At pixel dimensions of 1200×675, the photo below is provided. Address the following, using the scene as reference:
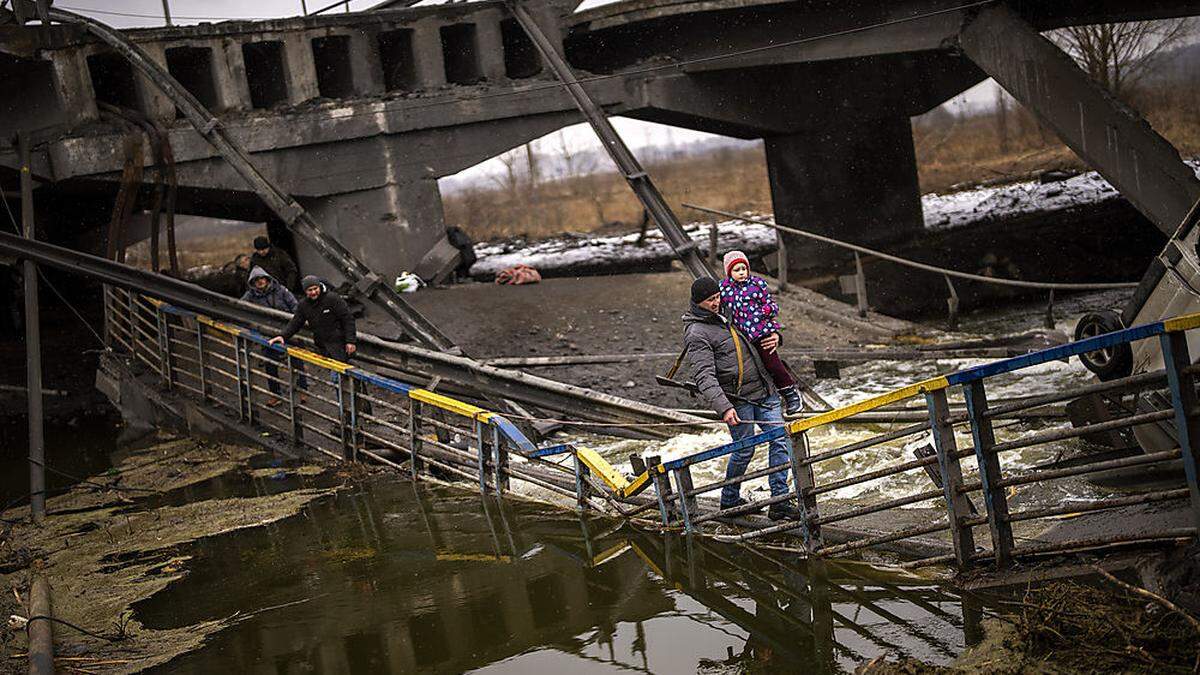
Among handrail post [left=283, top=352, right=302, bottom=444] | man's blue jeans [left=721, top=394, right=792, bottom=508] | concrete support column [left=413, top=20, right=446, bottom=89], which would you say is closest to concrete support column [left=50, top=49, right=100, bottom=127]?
concrete support column [left=413, top=20, right=446, bottom=89]

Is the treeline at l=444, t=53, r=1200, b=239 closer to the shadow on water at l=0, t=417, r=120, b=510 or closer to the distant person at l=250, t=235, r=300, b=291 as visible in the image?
the distant person at l=250, t=235, r=300, b=291

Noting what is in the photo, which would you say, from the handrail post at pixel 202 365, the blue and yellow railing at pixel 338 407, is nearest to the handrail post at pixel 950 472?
the blue and yellow railing at pixel 338 407

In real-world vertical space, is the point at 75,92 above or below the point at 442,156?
above

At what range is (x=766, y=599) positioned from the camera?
711cm

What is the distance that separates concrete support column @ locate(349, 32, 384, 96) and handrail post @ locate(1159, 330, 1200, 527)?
19.7 metres

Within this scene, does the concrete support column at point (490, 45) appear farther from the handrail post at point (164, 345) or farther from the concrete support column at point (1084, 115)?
the handrail post at point (164, 345)

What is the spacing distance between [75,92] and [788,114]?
1471cm

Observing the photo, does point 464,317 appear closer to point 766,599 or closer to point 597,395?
point 597,395

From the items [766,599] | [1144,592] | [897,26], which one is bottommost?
[766,599]

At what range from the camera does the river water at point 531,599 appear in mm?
6371

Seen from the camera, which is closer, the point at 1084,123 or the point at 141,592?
the point at 141,592

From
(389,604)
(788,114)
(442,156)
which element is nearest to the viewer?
(389,604)

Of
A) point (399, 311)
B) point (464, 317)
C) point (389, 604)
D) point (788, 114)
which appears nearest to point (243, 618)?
point (389, 604)

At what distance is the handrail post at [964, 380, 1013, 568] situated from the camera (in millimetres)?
6328
